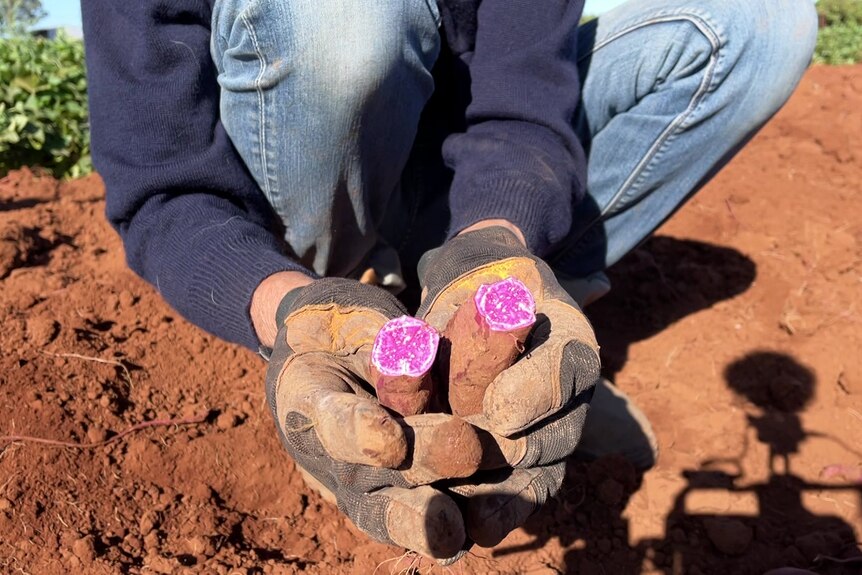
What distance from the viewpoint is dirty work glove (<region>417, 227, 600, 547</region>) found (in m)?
1.13

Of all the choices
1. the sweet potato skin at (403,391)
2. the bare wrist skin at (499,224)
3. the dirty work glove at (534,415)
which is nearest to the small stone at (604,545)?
the dirty work glove at (534,415)

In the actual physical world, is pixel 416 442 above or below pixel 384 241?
above

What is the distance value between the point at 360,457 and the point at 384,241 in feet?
4.28

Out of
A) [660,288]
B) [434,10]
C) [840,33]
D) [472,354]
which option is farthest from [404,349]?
[840,33]

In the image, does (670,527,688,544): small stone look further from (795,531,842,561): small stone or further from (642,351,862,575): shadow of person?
(795,531,842,561): small stone

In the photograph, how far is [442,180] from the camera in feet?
7.52

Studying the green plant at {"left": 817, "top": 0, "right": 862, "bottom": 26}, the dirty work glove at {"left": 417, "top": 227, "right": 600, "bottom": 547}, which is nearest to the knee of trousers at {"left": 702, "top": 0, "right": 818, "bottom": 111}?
the dirty work glove at {"left": 417, "top": 227, "right": 600, "bottom": 547}

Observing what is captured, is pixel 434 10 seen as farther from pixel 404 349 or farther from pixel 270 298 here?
pixel 404 349

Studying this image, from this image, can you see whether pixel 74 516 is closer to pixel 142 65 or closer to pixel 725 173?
pixel 142 65

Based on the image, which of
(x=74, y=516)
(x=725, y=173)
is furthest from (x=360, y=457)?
(x=725, y=173)

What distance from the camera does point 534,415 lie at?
114cm

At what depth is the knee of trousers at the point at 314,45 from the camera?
5.09 feet

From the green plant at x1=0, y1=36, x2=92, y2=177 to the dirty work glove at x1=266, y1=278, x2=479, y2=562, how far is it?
117 inches

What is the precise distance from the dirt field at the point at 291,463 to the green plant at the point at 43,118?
781mm
